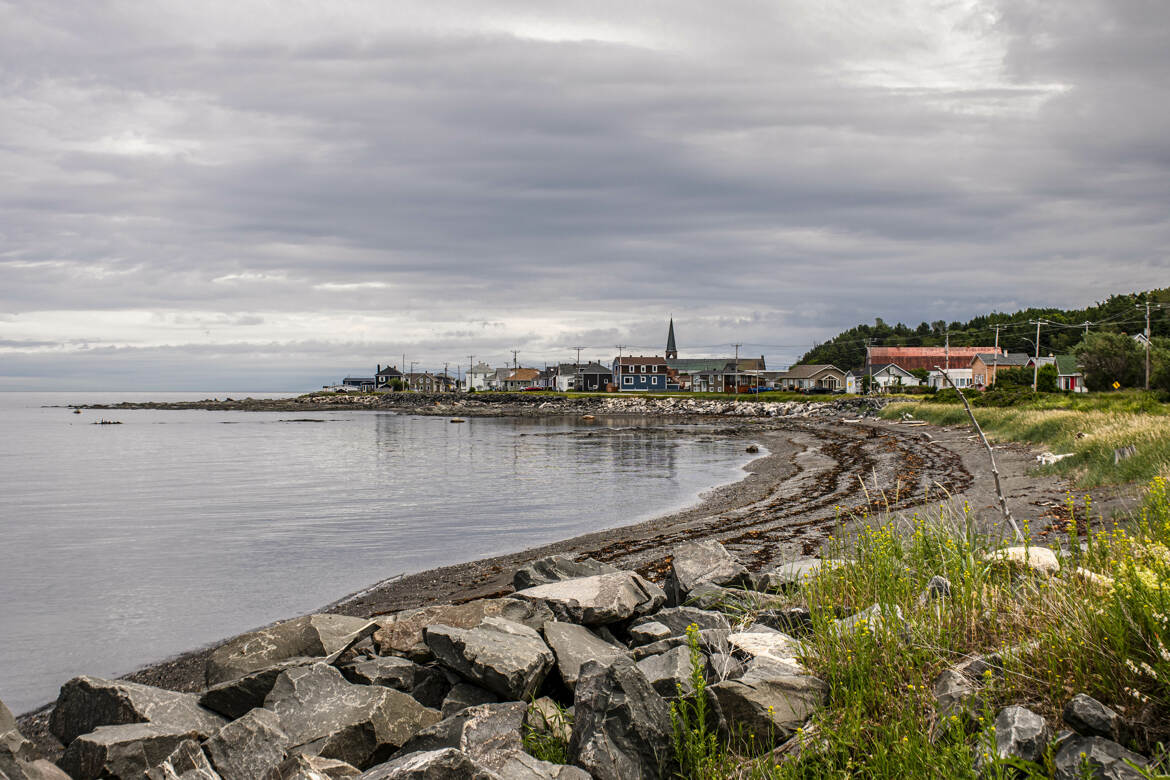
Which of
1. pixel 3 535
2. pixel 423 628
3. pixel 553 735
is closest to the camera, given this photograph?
pixel 553 735

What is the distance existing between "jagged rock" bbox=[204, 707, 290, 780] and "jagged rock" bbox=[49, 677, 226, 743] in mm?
906

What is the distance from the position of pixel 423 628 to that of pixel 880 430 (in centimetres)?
5363

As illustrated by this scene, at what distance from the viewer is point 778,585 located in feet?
29.8

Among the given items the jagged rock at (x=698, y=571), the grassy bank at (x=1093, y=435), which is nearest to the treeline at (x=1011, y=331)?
the grassy bank at (x=1093, y=435)

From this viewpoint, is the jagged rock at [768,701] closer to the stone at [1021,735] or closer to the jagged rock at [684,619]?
the stone at [1021,735]

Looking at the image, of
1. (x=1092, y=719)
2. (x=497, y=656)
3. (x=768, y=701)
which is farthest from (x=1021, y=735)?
(x=497, y=656)

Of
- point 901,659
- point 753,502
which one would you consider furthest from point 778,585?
point 753,502

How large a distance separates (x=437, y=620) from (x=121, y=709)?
120 inches

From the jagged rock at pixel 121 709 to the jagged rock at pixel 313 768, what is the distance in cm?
137

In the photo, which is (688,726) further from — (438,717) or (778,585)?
(778,585)

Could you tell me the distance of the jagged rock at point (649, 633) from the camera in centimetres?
809

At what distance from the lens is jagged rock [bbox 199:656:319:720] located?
7.06 metres

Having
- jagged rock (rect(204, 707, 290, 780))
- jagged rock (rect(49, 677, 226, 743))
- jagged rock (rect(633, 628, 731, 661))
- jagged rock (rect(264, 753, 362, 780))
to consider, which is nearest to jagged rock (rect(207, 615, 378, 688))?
jagged rock (rect(49, 677, 226, 743))

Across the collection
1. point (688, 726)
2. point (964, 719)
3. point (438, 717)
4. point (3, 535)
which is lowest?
point (3, 535)
